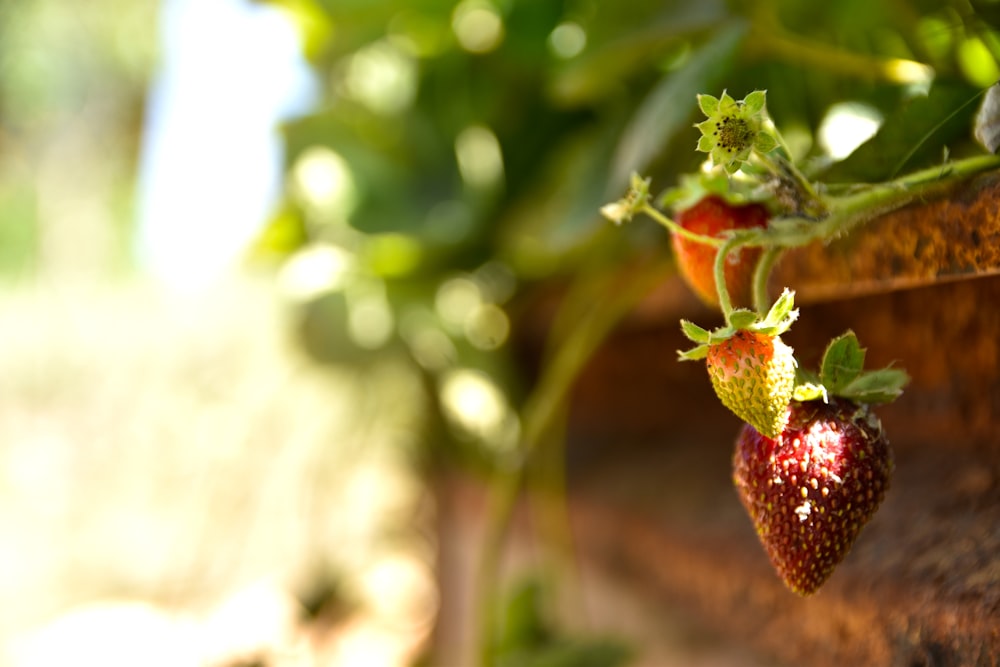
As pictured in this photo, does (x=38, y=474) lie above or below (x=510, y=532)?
above

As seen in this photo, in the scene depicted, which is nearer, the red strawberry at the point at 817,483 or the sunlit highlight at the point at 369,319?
the red strawberry at the point at 817,483

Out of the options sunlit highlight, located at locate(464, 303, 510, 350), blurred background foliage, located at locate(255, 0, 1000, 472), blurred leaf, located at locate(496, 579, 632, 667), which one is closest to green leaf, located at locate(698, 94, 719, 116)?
blurred background foliage, located at locate(255, 0, 1000, 472)

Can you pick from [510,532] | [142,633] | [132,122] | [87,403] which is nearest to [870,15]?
[510,532]

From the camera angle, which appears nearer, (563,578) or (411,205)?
(563,578)

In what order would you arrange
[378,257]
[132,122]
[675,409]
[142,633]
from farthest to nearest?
1. [132,122]
2. [142,633]
3. [378,257]
4. [675,409]

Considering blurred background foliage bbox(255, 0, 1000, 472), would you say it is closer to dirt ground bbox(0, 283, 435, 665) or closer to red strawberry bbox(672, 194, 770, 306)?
red strawberry bbox(672, 194, 770, 306)

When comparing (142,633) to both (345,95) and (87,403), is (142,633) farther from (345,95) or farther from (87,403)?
(345,95)

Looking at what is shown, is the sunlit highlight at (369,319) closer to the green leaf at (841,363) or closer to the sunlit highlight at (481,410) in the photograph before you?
the sunlit highlight at (481,410)

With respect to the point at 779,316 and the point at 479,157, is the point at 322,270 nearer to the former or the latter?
the point at 479,157

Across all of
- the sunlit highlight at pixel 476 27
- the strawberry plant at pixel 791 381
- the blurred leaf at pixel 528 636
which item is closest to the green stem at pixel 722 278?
the strawberry plant at pixel 791 381
